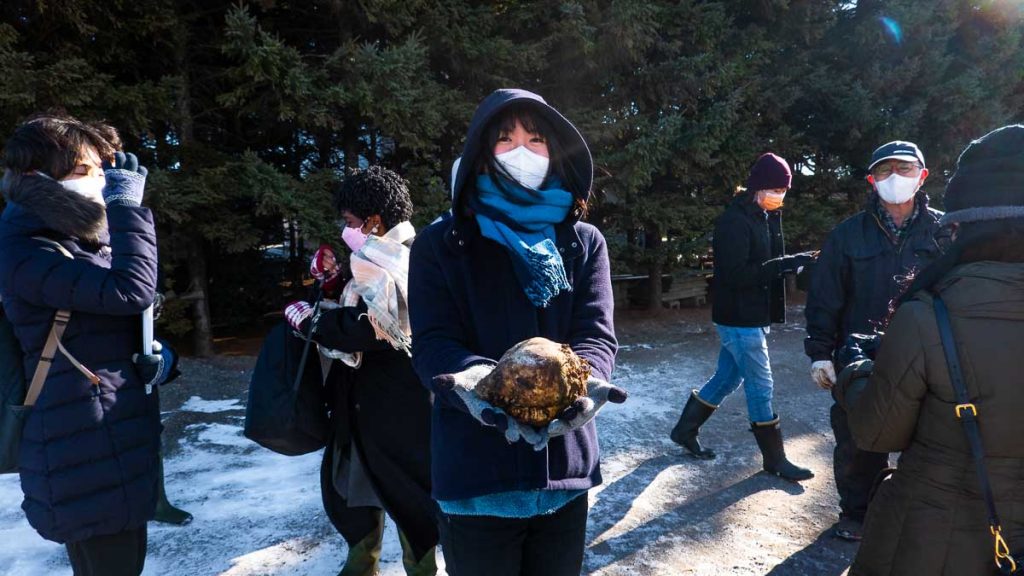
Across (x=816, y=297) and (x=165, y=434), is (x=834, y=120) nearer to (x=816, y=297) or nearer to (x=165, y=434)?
(x=816, y=297)

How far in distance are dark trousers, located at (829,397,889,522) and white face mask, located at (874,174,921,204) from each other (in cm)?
116

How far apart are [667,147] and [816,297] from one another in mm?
5575

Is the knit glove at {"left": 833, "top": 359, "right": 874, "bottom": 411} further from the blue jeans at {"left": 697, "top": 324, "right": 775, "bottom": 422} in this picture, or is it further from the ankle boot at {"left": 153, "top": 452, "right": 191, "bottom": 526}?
the ankle boot at {"left": 153, "top": 452, "right": 191, "bottom": 526}

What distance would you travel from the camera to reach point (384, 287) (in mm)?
2465

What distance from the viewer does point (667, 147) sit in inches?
337

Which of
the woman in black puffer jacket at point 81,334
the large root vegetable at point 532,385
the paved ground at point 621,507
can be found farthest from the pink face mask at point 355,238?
the paved ground at point 621,507

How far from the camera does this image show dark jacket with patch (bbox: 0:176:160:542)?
6.77 feet

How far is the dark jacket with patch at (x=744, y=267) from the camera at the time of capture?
4.12 m

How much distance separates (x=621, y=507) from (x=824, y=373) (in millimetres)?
1471

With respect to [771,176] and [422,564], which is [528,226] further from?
[771,176]

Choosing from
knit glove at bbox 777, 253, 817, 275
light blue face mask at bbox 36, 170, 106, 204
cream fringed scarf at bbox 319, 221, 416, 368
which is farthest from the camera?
knit glove at bbox 777, 253, 817, 275

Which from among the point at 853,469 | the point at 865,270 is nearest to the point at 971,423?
the point at 865,270

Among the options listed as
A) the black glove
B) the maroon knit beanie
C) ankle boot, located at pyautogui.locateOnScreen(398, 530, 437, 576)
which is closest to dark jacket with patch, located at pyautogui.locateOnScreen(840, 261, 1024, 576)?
the black glove

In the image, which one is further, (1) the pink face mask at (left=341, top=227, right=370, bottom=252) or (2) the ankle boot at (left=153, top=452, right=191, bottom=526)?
(2) the ankle boot at (left=153, top=452, right=191, bottom=526)
